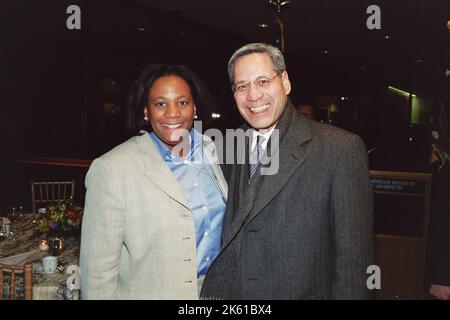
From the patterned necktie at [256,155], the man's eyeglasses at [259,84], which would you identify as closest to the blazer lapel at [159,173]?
the patterned necktie at [256,155]

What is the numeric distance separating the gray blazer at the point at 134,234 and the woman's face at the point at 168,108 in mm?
197

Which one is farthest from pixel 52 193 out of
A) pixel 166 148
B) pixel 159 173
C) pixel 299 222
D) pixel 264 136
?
pixel 299 222

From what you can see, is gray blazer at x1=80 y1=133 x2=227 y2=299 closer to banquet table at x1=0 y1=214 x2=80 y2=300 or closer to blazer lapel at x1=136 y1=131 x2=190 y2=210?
blazer lapel at x1=136 y1=131 x2=190 y2=210

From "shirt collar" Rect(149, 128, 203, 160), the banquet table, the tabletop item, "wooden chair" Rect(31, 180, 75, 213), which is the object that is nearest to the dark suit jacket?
"shirt collar" Rect(149, 128, 203, 160)

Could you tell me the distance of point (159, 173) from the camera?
1.64 meters

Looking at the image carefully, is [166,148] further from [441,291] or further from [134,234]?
[441,291]

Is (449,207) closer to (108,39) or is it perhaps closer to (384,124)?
(108,39)

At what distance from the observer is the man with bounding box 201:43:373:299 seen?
1.40 m

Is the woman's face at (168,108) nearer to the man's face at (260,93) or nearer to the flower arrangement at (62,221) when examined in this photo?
the man's face at (260,93)

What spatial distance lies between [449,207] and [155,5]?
5.21 meters

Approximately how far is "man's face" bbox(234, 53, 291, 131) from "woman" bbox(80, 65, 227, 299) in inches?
11.6

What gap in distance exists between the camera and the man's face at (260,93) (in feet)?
5.19

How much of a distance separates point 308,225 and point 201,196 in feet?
1.61
